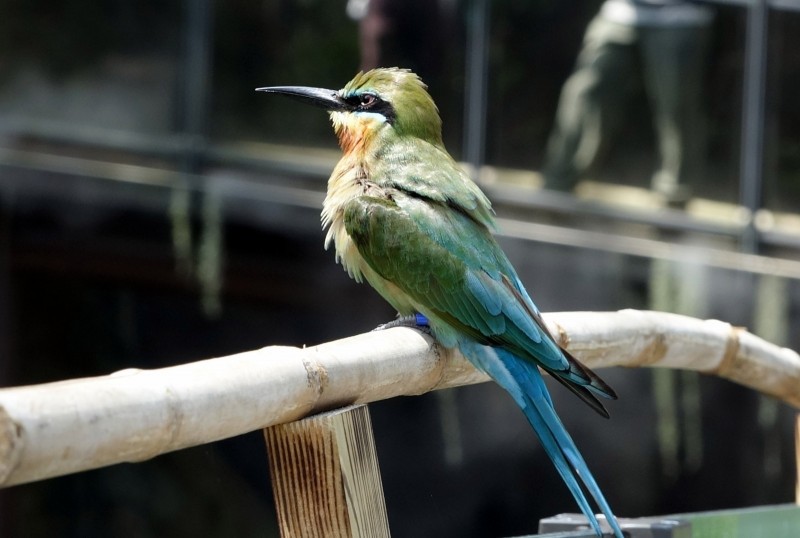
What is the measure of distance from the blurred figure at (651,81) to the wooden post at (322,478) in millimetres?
3669

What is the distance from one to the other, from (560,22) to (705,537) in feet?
12.0

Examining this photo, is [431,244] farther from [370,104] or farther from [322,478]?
[322,478]

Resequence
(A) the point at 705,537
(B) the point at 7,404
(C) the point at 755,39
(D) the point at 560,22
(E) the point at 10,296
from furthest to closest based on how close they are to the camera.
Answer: (E) the point at 10,296 → (D) the point at 560,22 → (C) the point at 755,39 → (A) the point at 705,537 → (B) the point at 7,404

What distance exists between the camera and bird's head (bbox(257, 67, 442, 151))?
8.41 ft

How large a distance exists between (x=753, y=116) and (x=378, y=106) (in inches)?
94.7

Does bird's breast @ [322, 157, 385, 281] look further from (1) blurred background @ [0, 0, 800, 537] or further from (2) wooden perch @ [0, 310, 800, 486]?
(1) blurred background @ [0, 0, 800, 537]

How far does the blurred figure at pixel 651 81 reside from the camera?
187 inches

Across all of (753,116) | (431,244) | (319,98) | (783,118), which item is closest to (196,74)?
(753,116)

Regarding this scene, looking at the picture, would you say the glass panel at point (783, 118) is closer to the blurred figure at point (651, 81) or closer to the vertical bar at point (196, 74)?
the blurred figure at point (651, 81)

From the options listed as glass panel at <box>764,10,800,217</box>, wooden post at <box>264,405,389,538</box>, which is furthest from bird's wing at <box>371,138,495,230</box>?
glass panel at <box>764,10,800,217</box>

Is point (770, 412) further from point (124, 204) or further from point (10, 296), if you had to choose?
point (10, 296)

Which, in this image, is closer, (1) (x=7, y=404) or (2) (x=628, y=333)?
(1) (x=7, y=404)

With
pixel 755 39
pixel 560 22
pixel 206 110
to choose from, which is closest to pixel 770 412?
pixel 755 39

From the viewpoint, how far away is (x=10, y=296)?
6125 millimetres
